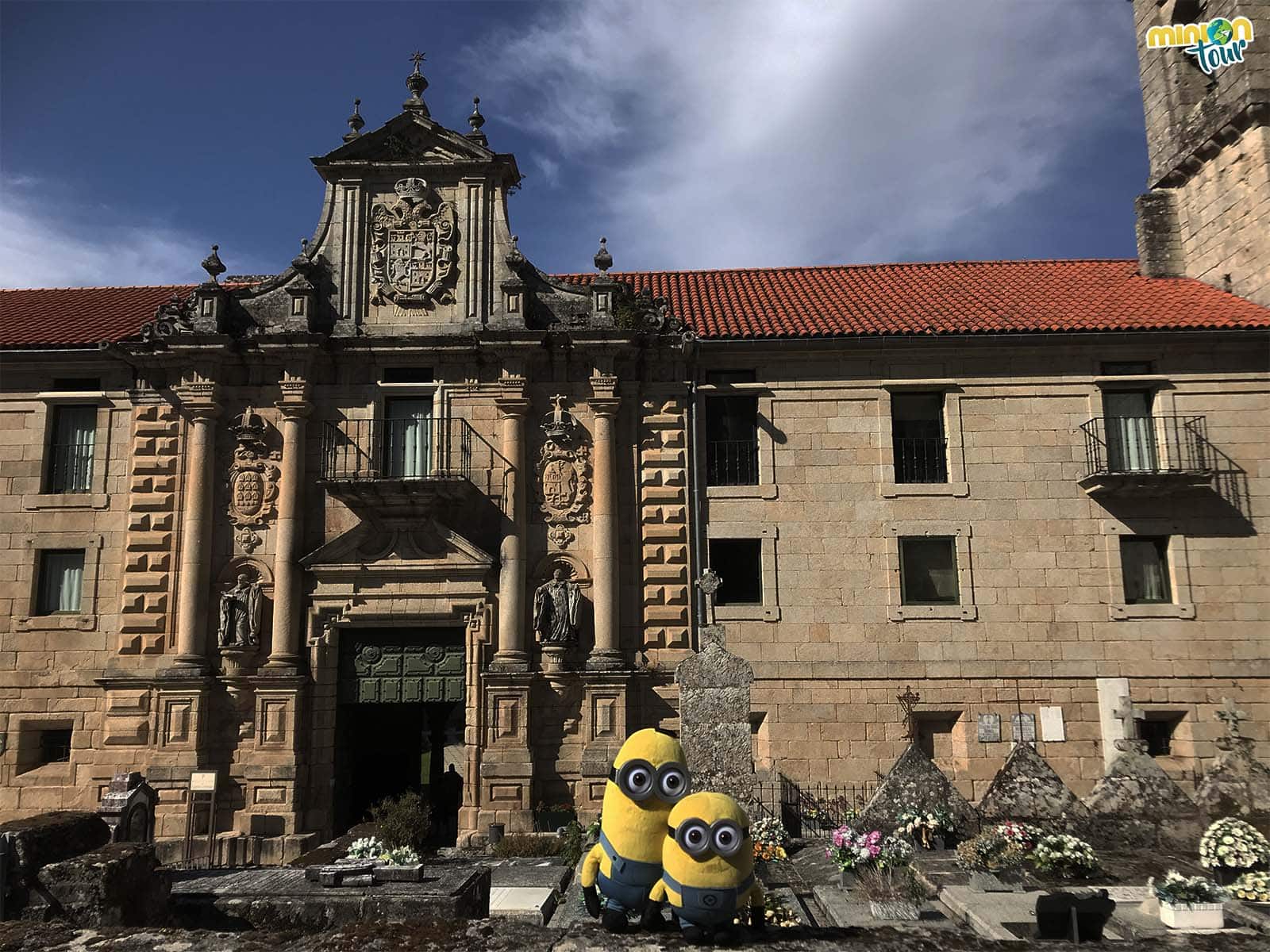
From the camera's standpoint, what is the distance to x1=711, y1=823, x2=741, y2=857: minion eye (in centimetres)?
715

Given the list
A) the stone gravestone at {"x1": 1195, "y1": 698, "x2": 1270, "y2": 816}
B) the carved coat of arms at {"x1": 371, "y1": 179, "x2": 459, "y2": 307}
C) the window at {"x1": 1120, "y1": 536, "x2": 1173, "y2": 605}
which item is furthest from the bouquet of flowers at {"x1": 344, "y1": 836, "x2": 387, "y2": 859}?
the window at {"x1": 1120, "y1": 536, "x2": 1173, "y2": 605}

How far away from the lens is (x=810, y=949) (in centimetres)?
643

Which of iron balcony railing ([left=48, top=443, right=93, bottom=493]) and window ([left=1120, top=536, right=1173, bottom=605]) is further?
iron balcony railing ([left=48, top=443, right=93, bottom=493])

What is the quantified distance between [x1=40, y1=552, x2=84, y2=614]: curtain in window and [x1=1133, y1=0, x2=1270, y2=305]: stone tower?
24873mm

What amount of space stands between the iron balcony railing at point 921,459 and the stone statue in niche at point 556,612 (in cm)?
697

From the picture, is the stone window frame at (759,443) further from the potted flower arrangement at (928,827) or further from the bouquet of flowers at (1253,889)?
the bouquet of flowers at (1253,889)

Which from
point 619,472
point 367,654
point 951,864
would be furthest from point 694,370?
point 951,864

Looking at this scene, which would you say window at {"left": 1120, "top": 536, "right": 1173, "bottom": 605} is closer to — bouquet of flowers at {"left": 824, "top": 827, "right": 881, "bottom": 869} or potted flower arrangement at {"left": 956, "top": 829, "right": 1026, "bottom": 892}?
potted flower arrangement at {"left": 956, "top": 829, "right": 1026, "bottom": 892}

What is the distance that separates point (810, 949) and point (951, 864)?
8090 mm

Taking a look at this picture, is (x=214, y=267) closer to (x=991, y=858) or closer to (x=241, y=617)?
(x=241, y=617)

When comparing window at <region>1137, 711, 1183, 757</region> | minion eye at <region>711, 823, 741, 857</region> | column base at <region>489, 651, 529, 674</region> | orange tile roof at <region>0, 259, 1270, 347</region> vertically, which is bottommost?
window at <region>1137, 711, 1183, 757</region>

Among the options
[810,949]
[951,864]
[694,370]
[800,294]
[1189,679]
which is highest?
[800,294]

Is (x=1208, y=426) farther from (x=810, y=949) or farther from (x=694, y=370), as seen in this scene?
(x=810, y=949)

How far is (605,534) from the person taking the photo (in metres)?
18.2
